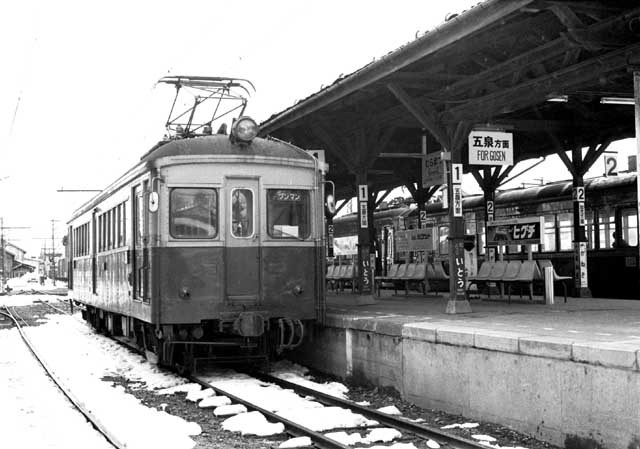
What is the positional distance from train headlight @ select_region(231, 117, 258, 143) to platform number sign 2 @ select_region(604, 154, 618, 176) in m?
8.84

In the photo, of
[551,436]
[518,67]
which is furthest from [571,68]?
[551,436]

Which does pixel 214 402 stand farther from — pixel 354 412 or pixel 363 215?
pixel 363 215

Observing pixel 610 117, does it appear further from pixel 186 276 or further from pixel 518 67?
pixel 186 276

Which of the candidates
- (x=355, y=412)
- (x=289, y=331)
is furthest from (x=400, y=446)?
(x=289, y=331)

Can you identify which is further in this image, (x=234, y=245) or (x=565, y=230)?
(x=565, y=230)

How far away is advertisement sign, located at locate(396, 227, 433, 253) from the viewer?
1534cm

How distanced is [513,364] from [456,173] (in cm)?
480

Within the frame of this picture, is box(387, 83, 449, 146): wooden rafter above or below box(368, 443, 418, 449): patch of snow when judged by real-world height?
above

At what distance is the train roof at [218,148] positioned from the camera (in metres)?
9.34

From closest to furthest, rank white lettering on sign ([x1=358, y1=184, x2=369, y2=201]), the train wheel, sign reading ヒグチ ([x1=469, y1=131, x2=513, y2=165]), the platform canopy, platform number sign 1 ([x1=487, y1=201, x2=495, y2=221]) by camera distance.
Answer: the platform canopy, the train wheel, sign reading ヒグチ ([x1=469, y1=131, x2=513, y2=165]), white lettering on sign ([x1=358, y1=184, x2=369, y2=201]), platform number sign 1 ([x1=487, y1=201, x2=495, y2=221])

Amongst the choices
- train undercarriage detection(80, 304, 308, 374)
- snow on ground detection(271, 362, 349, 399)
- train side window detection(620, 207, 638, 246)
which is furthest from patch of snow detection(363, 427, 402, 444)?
train side window detection(620, 207, 638, 246)

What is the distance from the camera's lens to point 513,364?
662 centimetres

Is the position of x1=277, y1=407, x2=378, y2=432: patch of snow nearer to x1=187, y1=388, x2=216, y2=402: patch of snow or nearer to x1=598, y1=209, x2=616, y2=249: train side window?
x1=187, y1=388, x2=216, y2=402: patch of snow

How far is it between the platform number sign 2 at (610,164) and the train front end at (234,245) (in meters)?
8.06
